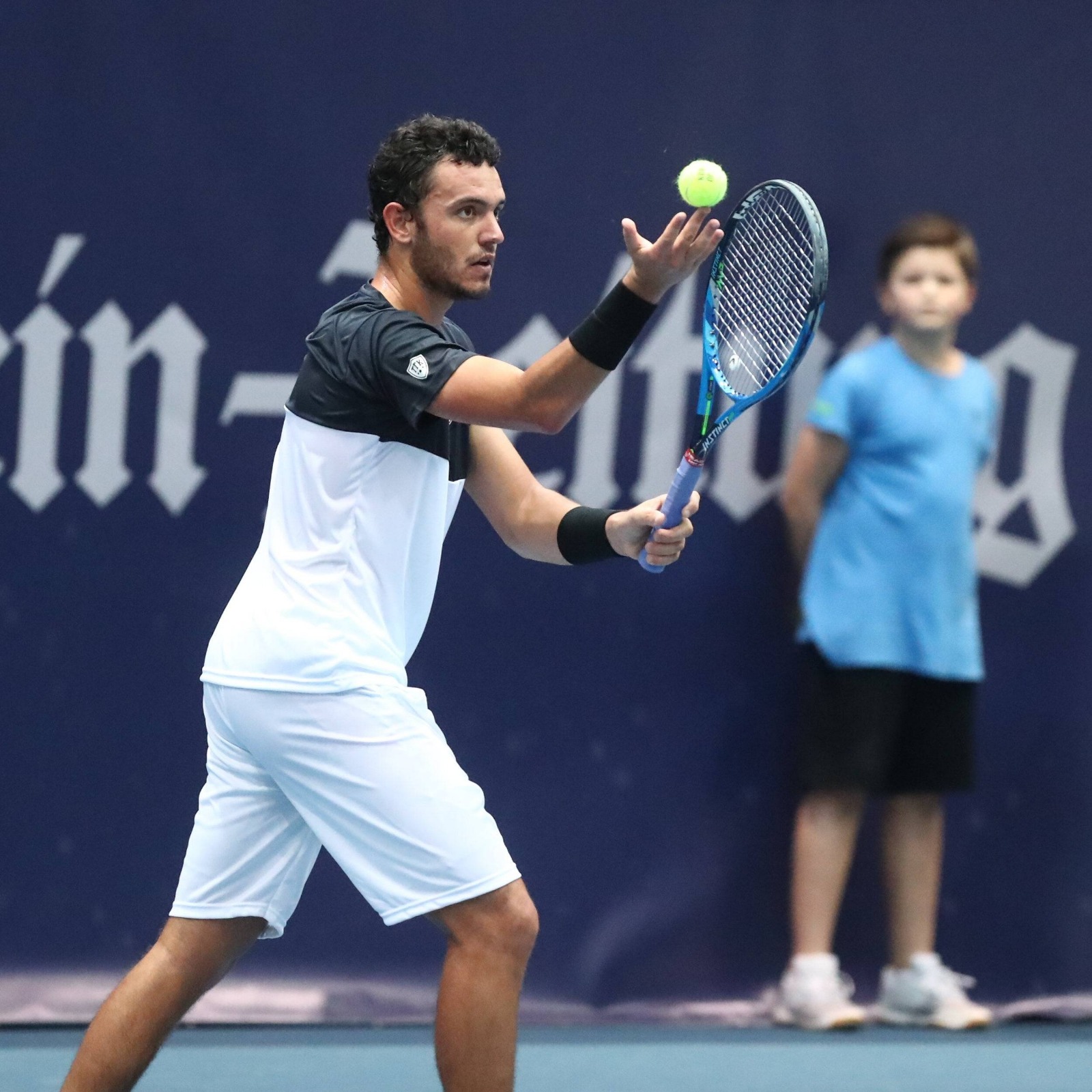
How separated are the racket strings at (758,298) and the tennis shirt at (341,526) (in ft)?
1.49

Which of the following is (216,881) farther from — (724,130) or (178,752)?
(724,130)

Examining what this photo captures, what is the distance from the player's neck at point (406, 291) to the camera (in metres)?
2.74

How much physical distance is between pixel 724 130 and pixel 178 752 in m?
1.63

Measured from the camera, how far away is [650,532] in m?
2.70

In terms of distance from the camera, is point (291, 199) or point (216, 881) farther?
point (291, 199)

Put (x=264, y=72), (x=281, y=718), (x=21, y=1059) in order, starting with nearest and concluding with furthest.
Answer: (x=281, y=718), (x=21, y=1059), (x=264, y=72)

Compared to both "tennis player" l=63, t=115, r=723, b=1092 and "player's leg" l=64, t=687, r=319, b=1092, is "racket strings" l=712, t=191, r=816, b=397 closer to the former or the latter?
"tennis player" l=63, t=115, r=723, b=1092

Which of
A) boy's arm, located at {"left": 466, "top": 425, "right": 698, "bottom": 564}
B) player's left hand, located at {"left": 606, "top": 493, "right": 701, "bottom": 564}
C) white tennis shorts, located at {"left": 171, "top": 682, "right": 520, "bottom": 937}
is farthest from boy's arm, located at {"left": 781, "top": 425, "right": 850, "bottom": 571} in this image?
white tennis shorts, located at {"left": 171, "top": 682, "right": 520, "bottom": 937}

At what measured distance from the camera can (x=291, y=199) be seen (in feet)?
13.0

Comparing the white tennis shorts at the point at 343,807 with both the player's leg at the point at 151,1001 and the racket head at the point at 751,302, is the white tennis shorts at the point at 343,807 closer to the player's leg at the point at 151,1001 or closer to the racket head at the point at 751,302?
the player's leg at the point at 151,1001

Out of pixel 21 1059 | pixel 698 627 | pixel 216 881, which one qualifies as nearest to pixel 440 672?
A: pixel 698 627

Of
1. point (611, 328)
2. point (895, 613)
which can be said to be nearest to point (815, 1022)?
point (895, 613)

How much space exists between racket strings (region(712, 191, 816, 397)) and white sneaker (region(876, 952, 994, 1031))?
62.7 inches

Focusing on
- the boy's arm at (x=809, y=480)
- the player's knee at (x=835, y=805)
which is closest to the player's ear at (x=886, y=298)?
the boy's arm at (x=809, y=480)
